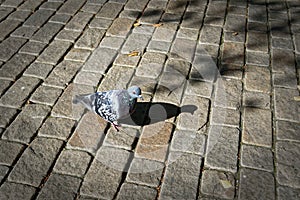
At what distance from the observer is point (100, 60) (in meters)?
4.80

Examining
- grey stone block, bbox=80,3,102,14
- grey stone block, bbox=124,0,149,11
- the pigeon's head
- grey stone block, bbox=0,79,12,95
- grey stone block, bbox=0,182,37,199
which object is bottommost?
grey stone block, bbox=0,182,37,199

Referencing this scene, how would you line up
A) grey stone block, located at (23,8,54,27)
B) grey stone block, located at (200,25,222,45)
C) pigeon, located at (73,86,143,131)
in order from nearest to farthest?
pigeon, located at (73,86,143,131) < grey stone block, located at (200,25,222,45) < grey stone block, located at (23,8,54,27)

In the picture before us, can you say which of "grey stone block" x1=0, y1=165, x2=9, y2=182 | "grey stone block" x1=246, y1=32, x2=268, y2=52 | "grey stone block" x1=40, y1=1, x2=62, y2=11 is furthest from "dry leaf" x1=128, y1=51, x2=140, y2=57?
"grey stone block" x1=0, y1=165, x2=9, y2=182

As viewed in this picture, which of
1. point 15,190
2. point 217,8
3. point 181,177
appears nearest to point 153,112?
point 181,177

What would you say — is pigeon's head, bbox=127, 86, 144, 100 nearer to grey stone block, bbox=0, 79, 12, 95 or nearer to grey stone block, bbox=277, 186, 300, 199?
grey stone block, bbox=277, 186, 300, 199

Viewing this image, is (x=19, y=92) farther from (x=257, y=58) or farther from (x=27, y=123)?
(x=257, y=58)

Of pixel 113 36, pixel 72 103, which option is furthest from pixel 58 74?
pixel 113 36

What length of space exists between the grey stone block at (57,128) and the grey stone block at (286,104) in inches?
93.8

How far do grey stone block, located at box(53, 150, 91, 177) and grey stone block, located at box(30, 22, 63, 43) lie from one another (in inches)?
87.7

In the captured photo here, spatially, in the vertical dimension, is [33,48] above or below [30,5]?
below

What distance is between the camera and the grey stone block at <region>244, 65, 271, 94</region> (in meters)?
4.40

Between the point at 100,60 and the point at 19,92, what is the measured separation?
1.14 m

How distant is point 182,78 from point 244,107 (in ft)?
2.88

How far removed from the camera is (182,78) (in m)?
4.53
